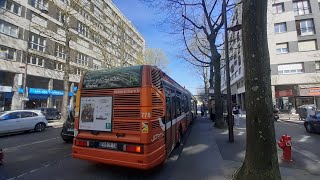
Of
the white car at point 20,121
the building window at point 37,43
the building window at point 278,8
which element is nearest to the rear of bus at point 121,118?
the white car at point 20,121

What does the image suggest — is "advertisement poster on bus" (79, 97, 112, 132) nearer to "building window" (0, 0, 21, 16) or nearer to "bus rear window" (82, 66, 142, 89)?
"bus rear window" (82, 66, 142, 89)

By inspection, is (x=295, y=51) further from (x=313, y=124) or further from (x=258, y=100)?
(x=258, y=100)

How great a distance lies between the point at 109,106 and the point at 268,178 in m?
3.81

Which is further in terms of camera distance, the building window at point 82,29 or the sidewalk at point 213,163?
the building window at point 82,29

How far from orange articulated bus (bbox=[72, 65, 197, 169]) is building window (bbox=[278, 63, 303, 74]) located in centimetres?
3272

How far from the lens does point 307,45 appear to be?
1335 inches

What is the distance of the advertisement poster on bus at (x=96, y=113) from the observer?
6.05 metres

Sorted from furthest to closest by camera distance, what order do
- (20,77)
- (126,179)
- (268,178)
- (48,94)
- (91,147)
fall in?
(48,94) < (20,77) < (91,147) < (126,179) < (268,178)

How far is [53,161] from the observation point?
728 cm

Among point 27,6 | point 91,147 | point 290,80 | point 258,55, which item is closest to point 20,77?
point 27,6

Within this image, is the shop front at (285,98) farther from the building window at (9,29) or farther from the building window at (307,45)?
the building window at (9,29)

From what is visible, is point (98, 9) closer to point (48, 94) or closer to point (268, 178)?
point (48, 94)

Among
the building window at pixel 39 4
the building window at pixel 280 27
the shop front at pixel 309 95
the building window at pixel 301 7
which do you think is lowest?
the shop front at pixel 309 95

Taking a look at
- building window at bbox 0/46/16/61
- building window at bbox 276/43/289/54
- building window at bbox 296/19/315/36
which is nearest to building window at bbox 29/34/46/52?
building window at bbox 0/46/16/61
